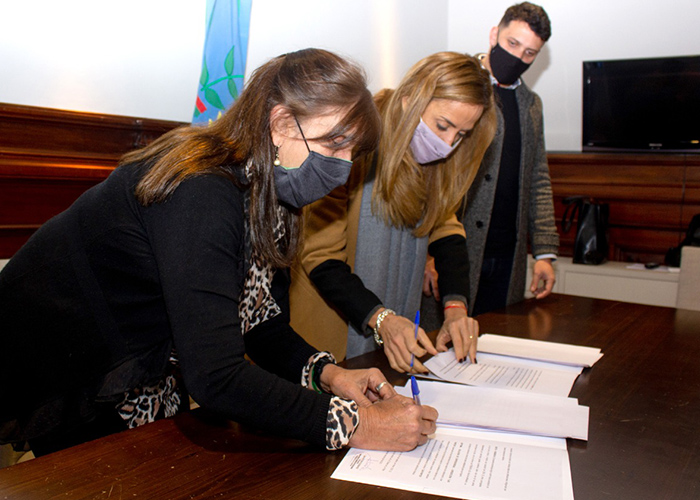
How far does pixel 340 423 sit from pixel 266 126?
1.58 feet

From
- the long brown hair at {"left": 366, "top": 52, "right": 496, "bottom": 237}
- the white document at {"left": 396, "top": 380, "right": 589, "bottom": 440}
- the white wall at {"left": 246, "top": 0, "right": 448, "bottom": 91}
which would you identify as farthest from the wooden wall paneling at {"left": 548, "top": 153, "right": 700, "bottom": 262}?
the white document at {"left": 396, "top": 380, "right": 589, "bottom": 440}

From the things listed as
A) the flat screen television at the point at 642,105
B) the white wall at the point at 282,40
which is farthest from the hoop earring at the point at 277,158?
the flat screen television at the point at 642,105

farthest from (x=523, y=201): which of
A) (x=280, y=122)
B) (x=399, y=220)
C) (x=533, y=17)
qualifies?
(x=280, y=122)

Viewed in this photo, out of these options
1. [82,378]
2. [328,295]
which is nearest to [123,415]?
[82,378]

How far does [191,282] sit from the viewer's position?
85cm

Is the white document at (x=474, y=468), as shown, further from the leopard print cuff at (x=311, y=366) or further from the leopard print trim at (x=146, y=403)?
the leopard print trim at (x=146, y=403)

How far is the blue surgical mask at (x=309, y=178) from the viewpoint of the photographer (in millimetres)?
1068

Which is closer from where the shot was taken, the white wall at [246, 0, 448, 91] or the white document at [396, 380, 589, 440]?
the white document at [396, 380, 589, 440]

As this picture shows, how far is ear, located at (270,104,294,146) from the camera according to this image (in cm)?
104

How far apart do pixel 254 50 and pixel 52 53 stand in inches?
40.9

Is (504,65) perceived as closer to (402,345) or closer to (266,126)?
(402,345)

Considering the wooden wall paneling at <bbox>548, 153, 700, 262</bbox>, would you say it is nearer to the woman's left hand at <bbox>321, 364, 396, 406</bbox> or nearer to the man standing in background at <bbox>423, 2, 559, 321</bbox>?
the man standing in background at <bbox>423, 2, 559, 321</bbox>

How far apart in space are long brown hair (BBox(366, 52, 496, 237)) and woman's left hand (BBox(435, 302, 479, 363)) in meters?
0.34

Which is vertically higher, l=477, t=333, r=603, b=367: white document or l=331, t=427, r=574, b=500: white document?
l=331, t=427, r=574, b=500: white document
